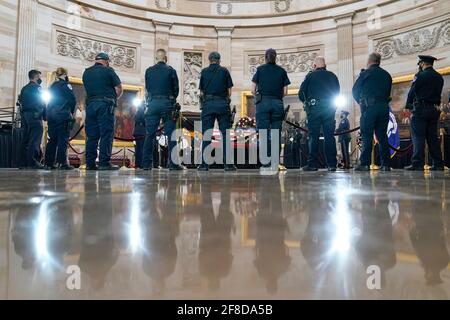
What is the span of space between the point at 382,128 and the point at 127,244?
5.61 meters

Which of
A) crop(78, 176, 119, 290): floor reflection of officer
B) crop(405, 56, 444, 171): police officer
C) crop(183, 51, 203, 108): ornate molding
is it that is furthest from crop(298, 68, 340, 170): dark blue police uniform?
crop(183, 51, 203, 108): ornate molding

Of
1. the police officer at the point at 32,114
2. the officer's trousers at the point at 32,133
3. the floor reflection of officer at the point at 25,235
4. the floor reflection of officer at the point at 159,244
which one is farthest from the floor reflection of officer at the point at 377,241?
the officer's trousers at the point at 32,133

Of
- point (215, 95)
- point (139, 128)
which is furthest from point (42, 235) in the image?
point (139, 128)

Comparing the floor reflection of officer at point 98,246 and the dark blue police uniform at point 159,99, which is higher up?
the dark blue police uniform at point 159,99

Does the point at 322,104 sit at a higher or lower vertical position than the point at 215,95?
lower

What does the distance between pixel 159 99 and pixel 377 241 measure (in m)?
5.38

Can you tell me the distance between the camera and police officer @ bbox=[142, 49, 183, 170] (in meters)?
5.79

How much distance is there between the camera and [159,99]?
5844 millimetres

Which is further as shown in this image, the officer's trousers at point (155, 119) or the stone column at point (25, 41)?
the stone column at point (25, 41)

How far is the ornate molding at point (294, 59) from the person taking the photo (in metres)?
16.0

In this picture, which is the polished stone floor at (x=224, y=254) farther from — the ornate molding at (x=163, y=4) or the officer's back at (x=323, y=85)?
the ornate molding at (x=163, y=4)

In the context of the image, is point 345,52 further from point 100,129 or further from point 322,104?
point 100,129

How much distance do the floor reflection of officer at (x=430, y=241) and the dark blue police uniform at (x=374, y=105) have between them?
14.9ft
